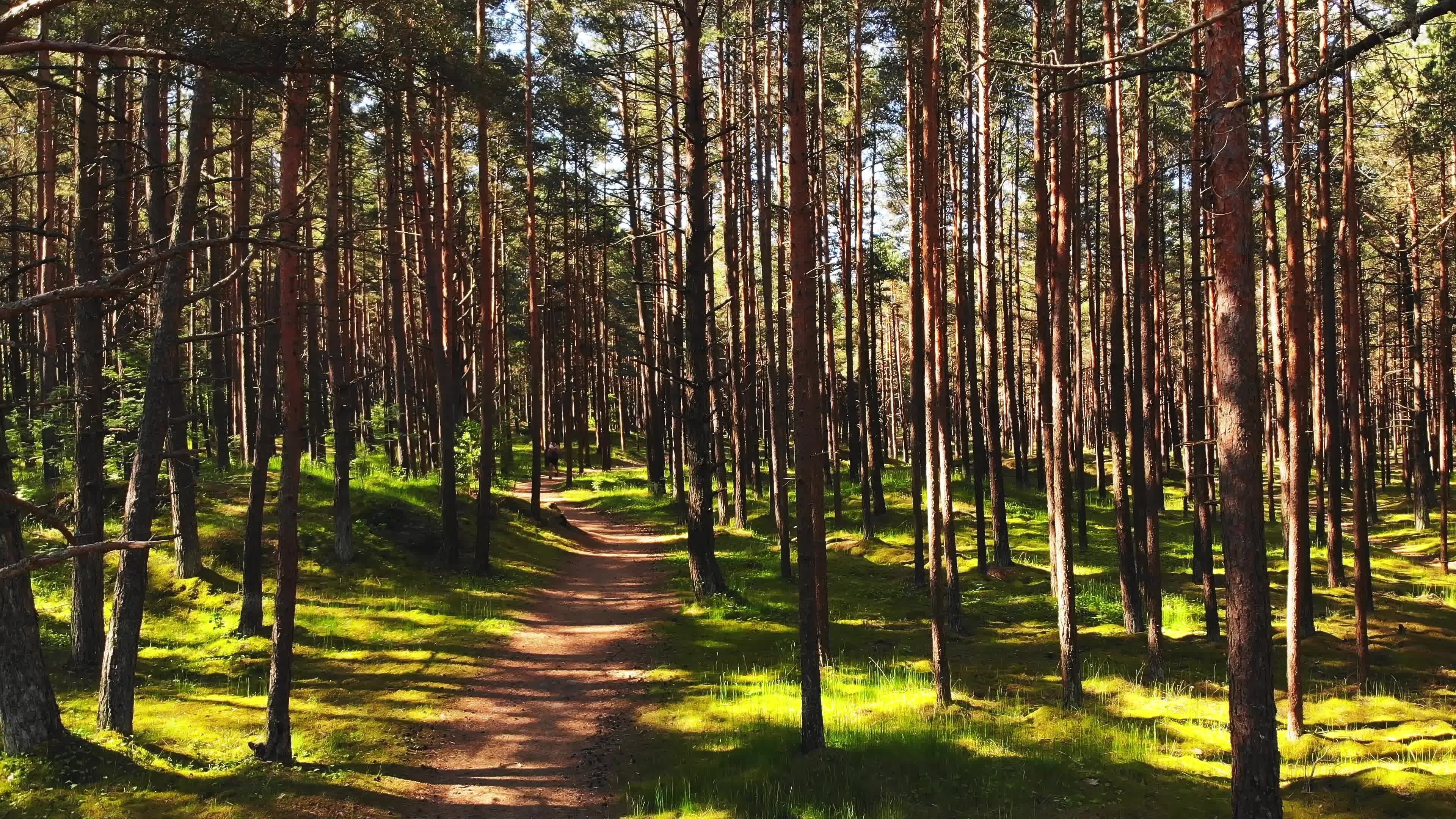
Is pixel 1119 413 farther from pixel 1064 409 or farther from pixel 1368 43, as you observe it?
pixel 1368 43

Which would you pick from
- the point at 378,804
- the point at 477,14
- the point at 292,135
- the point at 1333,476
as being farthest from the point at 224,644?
the point at 1333,476

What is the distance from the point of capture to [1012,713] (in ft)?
35.8

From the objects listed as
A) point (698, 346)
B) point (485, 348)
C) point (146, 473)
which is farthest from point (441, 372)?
point (146, 473)

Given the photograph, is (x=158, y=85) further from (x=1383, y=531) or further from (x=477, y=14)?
(x=1383, y=531)

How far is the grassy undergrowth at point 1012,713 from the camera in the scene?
27.6 feet

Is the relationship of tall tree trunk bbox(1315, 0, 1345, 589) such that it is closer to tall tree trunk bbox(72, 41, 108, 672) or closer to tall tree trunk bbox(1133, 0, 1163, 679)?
tall tree trunk bbox(1133, 0, 1163, 679)

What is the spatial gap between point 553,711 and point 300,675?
11.4 ft

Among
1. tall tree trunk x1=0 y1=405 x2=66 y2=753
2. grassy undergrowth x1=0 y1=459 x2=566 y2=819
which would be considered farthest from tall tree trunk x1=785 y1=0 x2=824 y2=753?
tall tree trunk x1=0 y1=405 x2=66 y2=753

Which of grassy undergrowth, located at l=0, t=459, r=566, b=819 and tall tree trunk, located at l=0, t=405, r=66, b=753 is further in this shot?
grassy undergrowth, located at l=0, t=459, r=566, b=819

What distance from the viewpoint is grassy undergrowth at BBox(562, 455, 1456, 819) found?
8.40 m

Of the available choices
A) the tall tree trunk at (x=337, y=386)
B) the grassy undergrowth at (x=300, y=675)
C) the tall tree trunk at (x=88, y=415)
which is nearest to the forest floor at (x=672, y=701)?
the grassy undergrowth at (x=300, y=675)

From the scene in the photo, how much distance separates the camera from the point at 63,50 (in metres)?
3.48

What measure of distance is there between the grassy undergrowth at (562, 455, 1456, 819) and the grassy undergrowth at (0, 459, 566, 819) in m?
2.99

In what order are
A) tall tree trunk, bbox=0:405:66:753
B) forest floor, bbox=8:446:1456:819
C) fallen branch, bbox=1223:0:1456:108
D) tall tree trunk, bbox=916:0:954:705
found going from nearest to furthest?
fallen branch, bbox=1223:0:1456:108 < tall tree trunk, bbox=0:405:66:753 < forest floor, bbox=8:446:1456:819 < tall tree trunk, bbox=916:0:954:705
